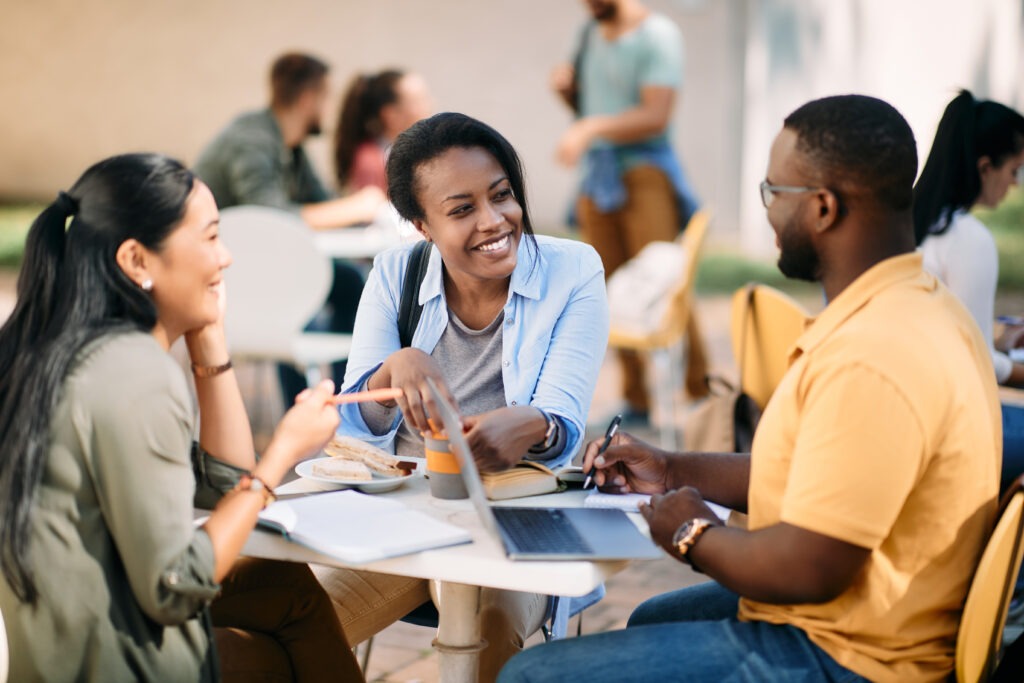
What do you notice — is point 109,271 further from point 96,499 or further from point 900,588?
point 900,588

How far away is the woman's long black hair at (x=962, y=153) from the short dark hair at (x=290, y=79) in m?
3.31

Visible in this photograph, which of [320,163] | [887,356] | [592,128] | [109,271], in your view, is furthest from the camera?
[320,163]

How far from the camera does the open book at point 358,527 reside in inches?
76.9

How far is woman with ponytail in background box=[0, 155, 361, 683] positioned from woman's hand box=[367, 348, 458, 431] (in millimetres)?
427

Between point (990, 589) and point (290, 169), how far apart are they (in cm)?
516

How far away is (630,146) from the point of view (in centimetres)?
633

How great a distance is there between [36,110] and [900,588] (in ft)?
52.6

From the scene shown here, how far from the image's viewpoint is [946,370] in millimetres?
1797

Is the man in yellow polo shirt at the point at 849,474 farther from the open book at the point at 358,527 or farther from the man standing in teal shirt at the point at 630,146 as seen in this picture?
the man standing in teal shirt at the point at 630,146

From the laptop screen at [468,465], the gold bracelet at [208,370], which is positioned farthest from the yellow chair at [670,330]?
the laptop screen at [468,465]

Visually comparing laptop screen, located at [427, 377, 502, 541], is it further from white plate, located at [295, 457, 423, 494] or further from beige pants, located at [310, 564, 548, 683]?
beige pants, located at [310, 564, 548, 683]

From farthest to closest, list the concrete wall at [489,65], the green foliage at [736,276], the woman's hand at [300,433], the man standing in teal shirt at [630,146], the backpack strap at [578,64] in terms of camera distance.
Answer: the concrete wall at [489,65], the green foliage at [736,276], the backpack strap at [578,64], the man standing in teal shirt at [630,146], the woman's hand at [300,433]

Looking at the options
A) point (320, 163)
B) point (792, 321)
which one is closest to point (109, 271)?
point (792, 321)

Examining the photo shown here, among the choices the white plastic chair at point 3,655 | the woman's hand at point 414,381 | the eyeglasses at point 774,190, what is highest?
the eyeglasses at point 774,190
